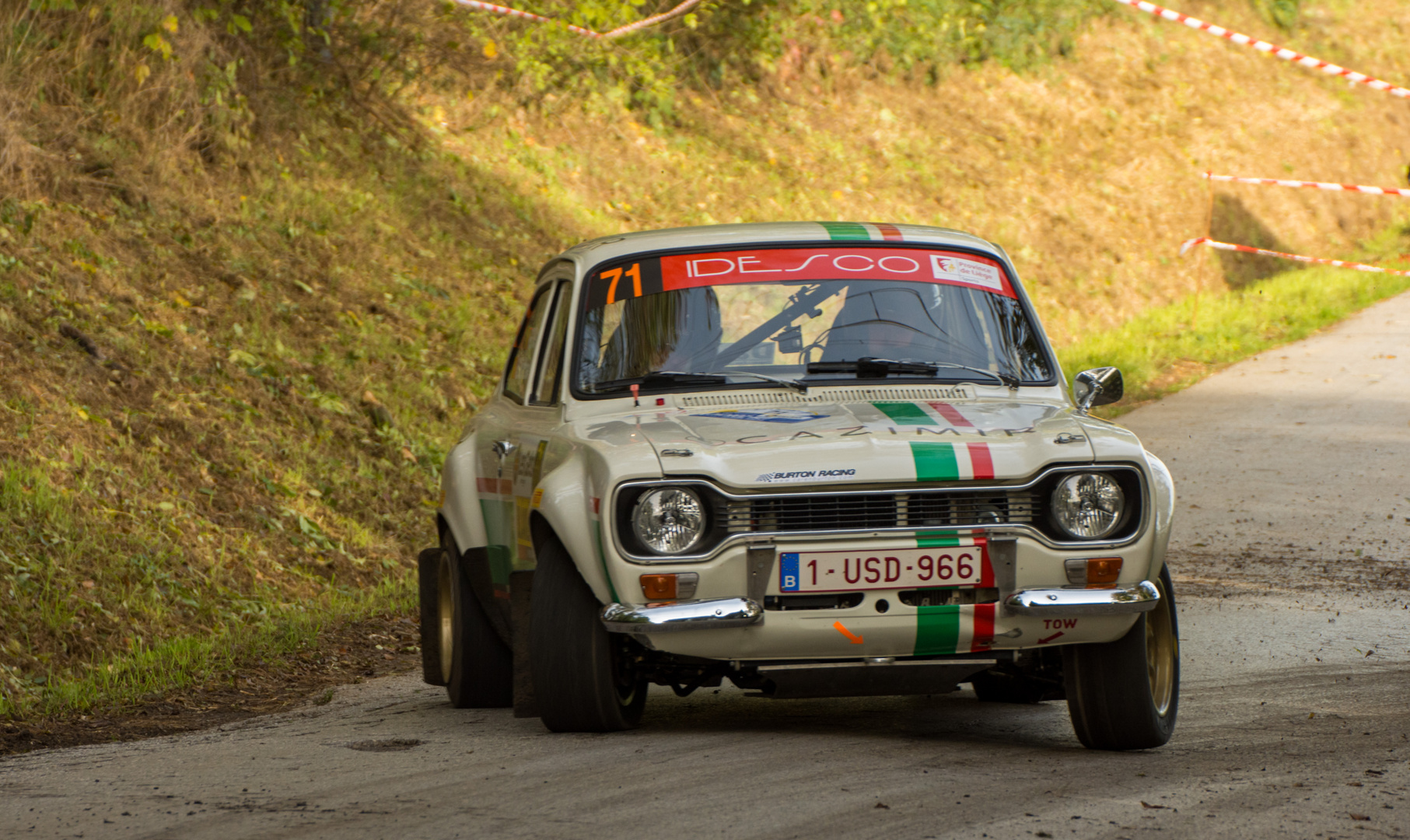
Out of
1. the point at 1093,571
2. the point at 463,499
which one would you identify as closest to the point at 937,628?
the point at 1093,571

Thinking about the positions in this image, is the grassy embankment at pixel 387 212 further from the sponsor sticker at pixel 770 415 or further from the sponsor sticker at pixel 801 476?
the sponsor sticker at pixel 801 476

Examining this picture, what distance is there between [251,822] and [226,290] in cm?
908

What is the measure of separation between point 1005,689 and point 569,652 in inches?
85.6

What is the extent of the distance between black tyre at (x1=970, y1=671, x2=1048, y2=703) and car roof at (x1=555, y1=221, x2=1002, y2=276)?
5.42 feet

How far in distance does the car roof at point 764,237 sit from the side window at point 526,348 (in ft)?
1.22

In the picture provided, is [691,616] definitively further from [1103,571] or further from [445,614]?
Answer: [445,614]

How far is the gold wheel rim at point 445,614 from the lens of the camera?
6832 millimetres

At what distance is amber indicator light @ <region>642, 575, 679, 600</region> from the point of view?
478 centimetres

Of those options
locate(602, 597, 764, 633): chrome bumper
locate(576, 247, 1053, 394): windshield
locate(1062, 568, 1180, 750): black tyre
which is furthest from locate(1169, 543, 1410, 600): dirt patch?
locate(602, 597, 764, 633): chrome bumper

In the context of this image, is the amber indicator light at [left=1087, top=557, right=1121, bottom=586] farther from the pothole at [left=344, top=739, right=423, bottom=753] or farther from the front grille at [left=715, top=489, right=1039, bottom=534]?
the pothole at [left=344, top=739, right=423, bottom=753]

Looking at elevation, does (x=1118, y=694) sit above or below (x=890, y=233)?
below

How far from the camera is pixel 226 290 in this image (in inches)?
502

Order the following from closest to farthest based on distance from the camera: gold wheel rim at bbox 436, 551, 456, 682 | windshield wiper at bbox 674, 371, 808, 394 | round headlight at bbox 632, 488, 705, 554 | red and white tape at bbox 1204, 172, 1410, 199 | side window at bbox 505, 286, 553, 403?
round headlight at bbox 632, 488, 705, 554 → windshield wiper at bbox 674, 371, 808, 394 → side window at bbox 505, 286, 553, 403 → gold wheel rim at bbox 436, 551, 456, 682 → red and white tape at bbox 1204, 172, 1410, 199

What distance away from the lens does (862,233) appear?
6.27 metres
